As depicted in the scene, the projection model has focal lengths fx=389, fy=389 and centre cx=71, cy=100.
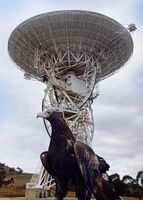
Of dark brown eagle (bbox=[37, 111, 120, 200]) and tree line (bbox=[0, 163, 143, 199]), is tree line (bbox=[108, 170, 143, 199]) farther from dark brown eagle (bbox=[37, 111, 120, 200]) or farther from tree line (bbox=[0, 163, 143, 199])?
dark brown eagle (bbox=[37, 111, 120, 200])

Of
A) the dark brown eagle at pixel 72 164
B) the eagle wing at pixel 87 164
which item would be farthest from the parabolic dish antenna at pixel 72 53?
the eagle wing at pixel 87 164

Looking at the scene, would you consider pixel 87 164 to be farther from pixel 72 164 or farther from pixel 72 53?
pixel 72 53

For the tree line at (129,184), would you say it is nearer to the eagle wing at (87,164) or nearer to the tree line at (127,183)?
the tree line at (127,183)

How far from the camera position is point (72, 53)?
4691 cm

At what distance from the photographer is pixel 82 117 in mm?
46531

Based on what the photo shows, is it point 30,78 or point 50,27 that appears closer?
point 50,27

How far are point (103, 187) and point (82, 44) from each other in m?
29.0

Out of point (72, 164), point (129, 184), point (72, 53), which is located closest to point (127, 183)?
point (129, 184)

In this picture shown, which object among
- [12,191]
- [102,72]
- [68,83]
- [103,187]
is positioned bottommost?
[103,187]

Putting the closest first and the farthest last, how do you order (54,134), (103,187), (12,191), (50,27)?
(103,187), (54,134), (50,27), (12,191)

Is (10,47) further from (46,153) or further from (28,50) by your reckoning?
(46,153)

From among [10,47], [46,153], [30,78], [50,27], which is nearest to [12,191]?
[30,78]

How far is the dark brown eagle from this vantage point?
20.1 m

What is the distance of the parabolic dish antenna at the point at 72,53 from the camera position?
1770 inches
